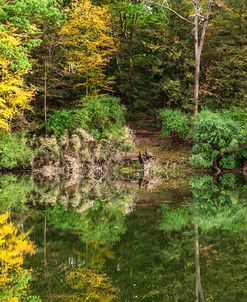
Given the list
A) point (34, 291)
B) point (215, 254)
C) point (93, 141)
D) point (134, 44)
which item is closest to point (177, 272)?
point (215, 254)

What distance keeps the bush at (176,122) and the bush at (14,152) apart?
8.57 metres

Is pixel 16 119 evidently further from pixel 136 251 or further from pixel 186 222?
pixel 136 251

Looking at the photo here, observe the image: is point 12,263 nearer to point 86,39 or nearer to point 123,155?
point 123,155

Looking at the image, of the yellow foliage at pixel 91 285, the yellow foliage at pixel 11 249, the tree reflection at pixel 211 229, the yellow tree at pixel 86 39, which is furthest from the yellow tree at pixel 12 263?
the yellow tree at pixel 86 39

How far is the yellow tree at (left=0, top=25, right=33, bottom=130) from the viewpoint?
2392 centimetres

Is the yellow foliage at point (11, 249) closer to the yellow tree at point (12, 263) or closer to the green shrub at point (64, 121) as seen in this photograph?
the yellow tree at point (12, 263)

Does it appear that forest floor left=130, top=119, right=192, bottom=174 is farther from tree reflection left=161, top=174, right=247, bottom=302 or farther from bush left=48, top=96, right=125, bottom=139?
tree reflection left=161, top=174, right=247, bottom=302

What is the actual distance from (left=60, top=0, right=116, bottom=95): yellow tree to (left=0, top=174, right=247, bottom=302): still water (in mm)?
15189

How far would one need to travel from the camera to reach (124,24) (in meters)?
38.7

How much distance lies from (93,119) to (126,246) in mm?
20798

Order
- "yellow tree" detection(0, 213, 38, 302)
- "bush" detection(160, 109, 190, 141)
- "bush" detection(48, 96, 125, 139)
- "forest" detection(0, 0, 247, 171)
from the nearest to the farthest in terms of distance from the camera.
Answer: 1. "yellow tree" detection(0, 213, 38, 302)
2. "forest" detection(0, 0, 247, 171)
3. "bush" detection(48, 96, 125, 139)
4. "bush" detection(160, 109, 190, 141)

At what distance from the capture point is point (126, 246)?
10.6 metres

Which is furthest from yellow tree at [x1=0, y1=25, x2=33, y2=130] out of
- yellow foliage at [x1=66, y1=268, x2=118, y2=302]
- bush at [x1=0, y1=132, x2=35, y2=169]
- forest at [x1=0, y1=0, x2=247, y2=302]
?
yellow foliage at [x1=66, y1=268, x2=118, y2=302]

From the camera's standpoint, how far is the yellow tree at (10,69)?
23.9m
